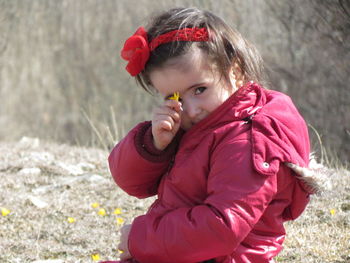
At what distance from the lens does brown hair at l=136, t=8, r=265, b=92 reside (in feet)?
7.02

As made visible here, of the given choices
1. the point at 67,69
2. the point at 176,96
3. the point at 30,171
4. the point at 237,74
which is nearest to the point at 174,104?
the point at 176,96

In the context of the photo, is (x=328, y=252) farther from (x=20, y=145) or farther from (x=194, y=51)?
(x=20, y=145)

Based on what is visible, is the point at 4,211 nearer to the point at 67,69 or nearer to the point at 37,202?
the point at 37,202

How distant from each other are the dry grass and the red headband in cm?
134

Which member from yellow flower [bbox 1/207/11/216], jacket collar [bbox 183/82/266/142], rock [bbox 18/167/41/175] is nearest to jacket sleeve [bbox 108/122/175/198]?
jacket collar [bbox 183/82/266/142]

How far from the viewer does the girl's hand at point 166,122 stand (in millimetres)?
2102

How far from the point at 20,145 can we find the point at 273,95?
426 centimetres

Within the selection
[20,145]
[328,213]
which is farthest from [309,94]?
[328,213]

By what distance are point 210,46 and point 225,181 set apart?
0.45 m

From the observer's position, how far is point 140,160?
2.25 m

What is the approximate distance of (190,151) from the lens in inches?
85.1

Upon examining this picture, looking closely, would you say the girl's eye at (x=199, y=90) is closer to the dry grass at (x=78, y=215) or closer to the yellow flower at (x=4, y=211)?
the dry grass at (x=78, y=215)

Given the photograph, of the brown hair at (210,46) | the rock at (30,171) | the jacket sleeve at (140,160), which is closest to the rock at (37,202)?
the rock at (30,171)

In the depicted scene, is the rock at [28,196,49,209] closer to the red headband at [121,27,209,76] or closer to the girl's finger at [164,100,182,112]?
the red headband at [121,27,209,76]
